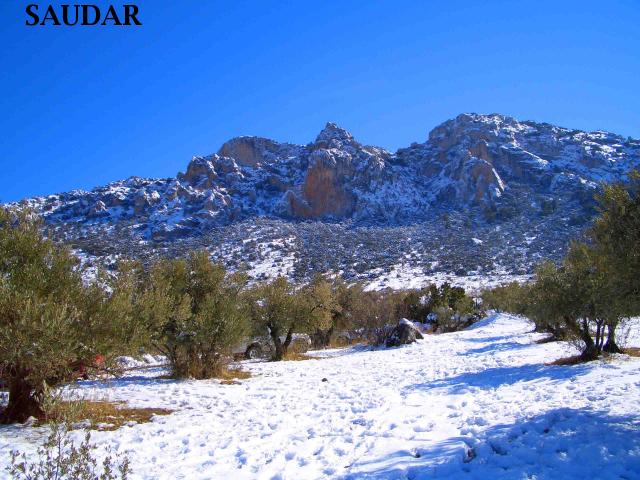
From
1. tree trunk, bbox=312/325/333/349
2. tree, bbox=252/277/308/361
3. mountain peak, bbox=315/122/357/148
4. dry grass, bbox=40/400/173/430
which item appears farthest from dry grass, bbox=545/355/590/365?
mountain peak, bbox=315/122/357/148

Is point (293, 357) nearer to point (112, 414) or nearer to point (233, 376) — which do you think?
point (233, 376)

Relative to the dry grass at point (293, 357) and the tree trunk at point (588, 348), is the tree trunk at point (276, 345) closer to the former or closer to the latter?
the dry grass at point (293, 357)

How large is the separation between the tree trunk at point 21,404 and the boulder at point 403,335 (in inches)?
764

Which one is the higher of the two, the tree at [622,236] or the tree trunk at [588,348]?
the tree at [622,236]

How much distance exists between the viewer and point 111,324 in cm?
783

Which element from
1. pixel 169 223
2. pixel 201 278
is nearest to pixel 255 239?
pixel 169 223

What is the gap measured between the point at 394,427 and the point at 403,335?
1759 cm

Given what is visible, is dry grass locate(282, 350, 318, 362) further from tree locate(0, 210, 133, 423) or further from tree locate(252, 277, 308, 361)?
tree locate(0, 210, 133, 423)

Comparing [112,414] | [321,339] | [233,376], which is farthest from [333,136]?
[112,414]

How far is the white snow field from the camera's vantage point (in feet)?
18.3

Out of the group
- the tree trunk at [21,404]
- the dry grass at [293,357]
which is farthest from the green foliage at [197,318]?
the dry grass at [293,357]

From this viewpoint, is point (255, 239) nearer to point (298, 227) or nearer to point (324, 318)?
point (298, 227)

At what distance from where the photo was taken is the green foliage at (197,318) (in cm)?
1343

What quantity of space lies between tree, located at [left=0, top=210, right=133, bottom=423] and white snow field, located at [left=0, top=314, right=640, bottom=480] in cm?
89
